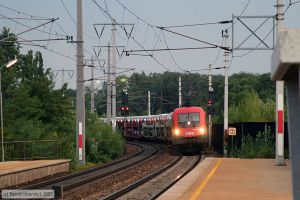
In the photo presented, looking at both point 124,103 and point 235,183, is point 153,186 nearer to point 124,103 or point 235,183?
point 235,183

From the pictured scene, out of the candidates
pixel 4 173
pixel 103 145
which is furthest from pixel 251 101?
pixel 4 173

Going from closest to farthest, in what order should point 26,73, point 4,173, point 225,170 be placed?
point 4,173
point 225,170
point 26,73

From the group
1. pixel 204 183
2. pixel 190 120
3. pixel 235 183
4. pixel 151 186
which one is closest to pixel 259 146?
pixel 190 120

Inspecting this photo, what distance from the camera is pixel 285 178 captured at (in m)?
18.1

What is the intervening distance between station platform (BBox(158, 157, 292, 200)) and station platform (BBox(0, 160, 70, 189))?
5344mm

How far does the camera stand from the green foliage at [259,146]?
2964 cm

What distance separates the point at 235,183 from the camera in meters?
17.0

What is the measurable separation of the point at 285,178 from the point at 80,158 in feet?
40.5

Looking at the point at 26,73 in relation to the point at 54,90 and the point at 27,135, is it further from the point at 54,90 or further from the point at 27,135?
the point at 27,135

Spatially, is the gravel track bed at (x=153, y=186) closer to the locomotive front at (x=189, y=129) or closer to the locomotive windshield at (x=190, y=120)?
the locomotive front at (x=189, y=129)

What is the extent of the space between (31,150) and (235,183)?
11186 millimetres

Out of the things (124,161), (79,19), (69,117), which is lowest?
(124,161)

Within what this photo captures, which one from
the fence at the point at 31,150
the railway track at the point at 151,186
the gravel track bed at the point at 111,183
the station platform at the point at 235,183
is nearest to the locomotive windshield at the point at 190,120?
the gravel track bed at the point at 111,183

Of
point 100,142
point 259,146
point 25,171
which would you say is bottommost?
point 25,171
